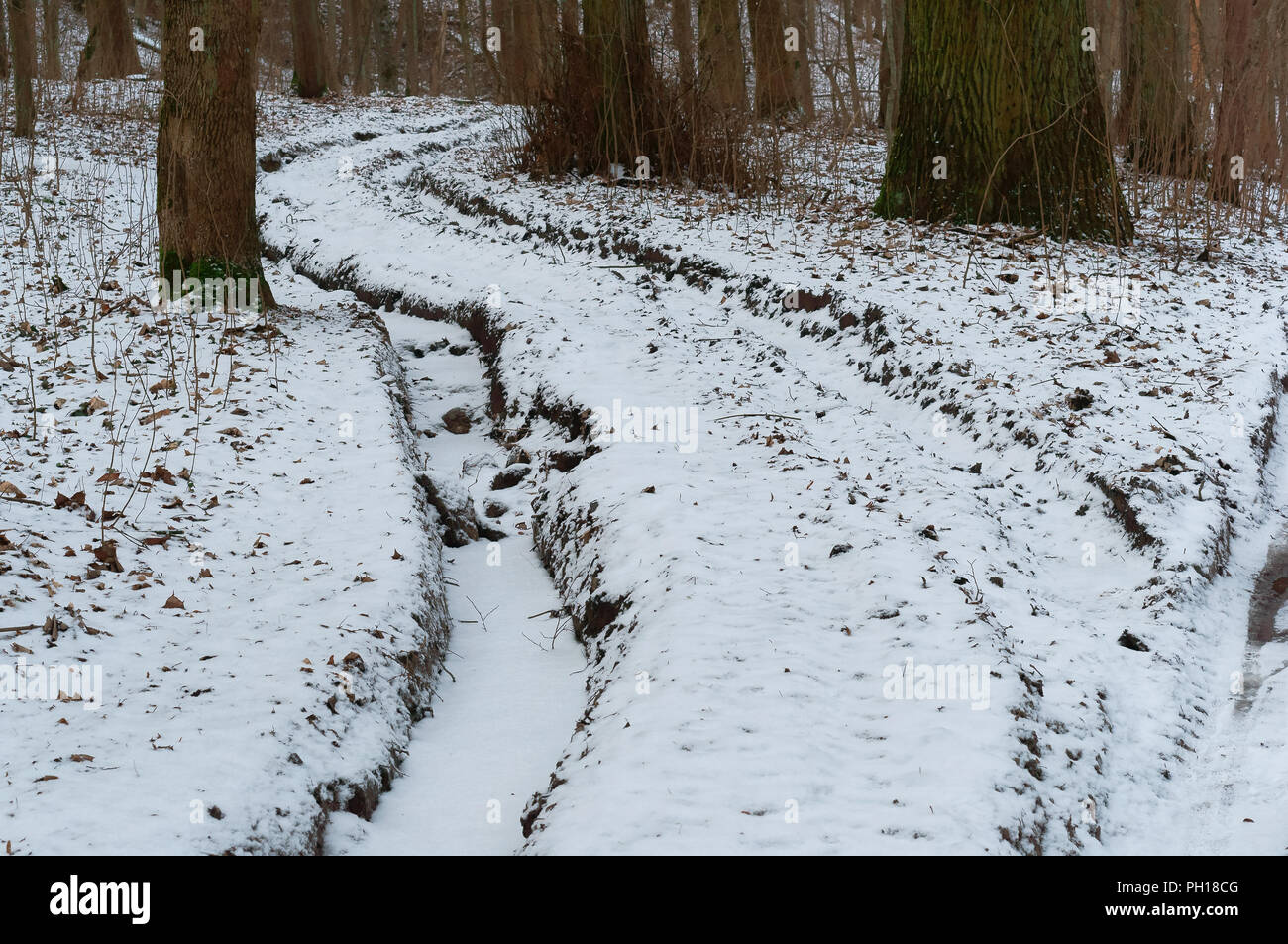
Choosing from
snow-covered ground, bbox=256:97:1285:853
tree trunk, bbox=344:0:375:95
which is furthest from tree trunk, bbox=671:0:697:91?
tree trunk, bbox=344:0:375:95

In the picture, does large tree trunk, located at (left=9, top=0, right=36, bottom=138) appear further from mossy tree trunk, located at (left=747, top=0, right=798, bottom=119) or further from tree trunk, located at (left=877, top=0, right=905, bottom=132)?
tree trunk, located at (left=877, top=0, right=905, bottom=132)

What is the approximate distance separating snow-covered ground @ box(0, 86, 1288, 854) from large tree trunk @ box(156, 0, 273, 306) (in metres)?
0.54

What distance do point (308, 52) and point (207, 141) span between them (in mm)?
16192

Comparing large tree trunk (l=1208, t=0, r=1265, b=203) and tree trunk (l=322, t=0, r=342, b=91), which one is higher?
tree trunk (l=322, t=0, r=342, b=91)

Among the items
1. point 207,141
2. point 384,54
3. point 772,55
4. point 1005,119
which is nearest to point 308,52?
point 384,54

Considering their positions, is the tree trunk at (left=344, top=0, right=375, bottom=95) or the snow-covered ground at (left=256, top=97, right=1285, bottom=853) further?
the tree trunk at (left=344, top=0, right=375, bottom=95)

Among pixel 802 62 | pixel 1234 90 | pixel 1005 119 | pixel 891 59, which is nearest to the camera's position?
pixel 1005 119

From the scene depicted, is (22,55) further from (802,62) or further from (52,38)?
(802,62)

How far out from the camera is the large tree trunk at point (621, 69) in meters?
10.8

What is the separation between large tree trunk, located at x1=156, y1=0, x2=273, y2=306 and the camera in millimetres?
6730

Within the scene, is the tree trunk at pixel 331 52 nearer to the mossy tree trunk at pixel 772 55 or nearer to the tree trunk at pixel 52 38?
the tree trunk at pixel 52 38

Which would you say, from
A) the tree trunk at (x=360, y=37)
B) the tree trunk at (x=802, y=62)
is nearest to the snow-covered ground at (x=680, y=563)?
the tree trunk at (x=802, y=62)

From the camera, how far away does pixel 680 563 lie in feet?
12.8

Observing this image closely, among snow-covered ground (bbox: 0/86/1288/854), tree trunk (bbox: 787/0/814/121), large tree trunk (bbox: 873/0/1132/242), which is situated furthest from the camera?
tree trunk (bbox: 787/0/814/121)
